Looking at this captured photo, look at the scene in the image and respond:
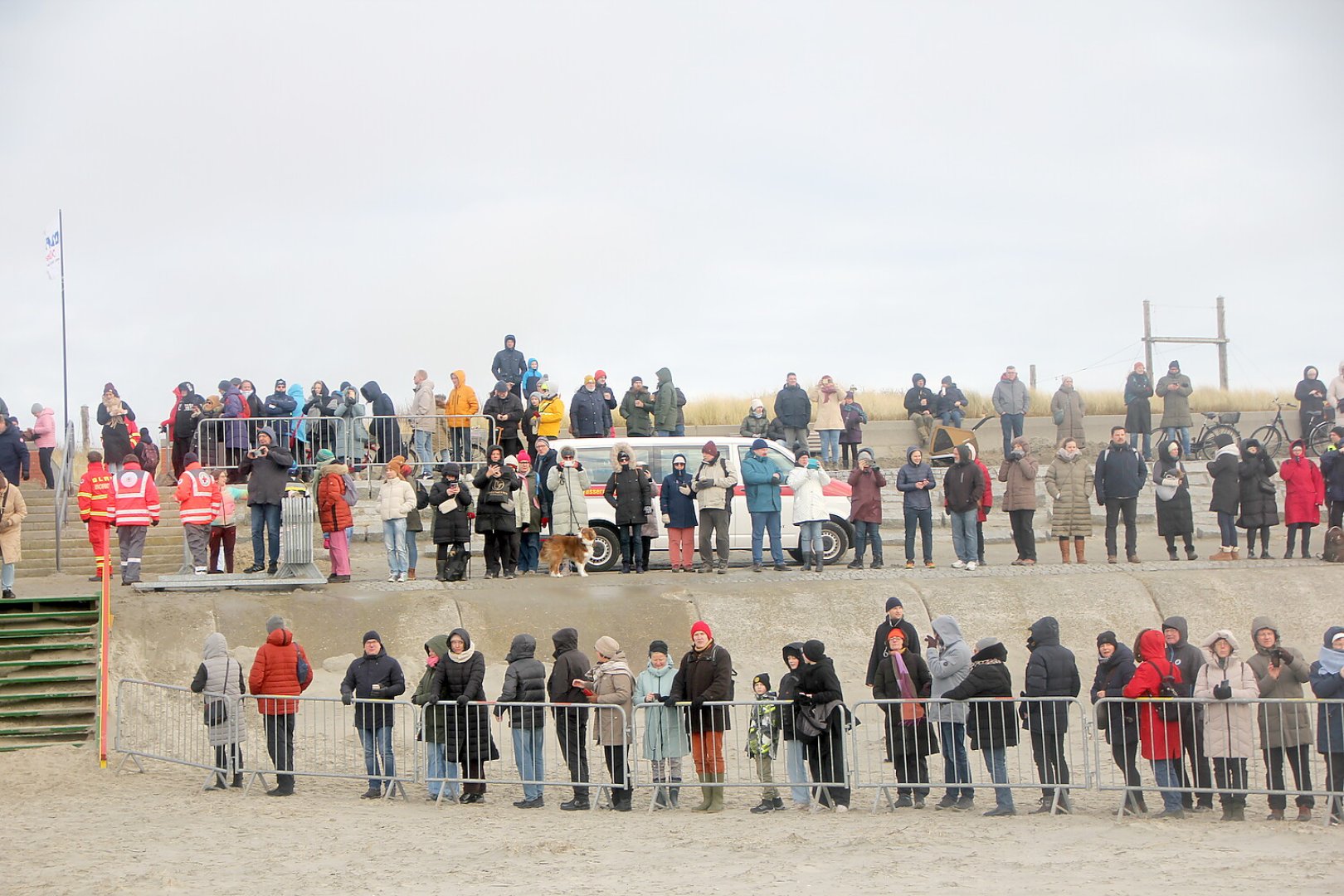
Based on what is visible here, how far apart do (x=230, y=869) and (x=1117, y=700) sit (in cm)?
677

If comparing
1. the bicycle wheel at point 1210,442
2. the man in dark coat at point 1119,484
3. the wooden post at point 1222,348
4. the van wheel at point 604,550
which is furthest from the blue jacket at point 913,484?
the wooden post at point 1222,348

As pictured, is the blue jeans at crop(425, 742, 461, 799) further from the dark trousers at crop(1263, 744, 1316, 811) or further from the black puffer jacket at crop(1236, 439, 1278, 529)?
the black puffer jacket at crop(1236, 439, 1278, 529)

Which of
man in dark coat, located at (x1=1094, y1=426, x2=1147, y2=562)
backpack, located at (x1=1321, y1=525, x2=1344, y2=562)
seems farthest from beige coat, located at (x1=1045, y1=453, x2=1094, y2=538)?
backpack, located at (x1=1321, y1=525, x2=1344, y2=562)

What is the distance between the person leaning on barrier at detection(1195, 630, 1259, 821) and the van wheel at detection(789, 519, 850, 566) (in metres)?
8.31

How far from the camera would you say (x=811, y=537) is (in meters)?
18.2

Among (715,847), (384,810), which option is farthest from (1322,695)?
(384,810)

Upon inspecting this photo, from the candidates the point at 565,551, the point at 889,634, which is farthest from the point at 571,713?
the point at 565,551

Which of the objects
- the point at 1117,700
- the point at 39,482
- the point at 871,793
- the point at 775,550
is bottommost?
the point at 871,793

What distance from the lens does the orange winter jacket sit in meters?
16.8

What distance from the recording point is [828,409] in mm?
24766

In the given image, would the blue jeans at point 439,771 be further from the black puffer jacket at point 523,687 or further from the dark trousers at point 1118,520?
the dark trousers at point 1118,520

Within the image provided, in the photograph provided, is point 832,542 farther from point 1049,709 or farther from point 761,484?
point 1049,709

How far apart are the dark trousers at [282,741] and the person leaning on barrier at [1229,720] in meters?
7.64

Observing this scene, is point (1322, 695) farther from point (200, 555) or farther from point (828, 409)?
point (828, 409)
